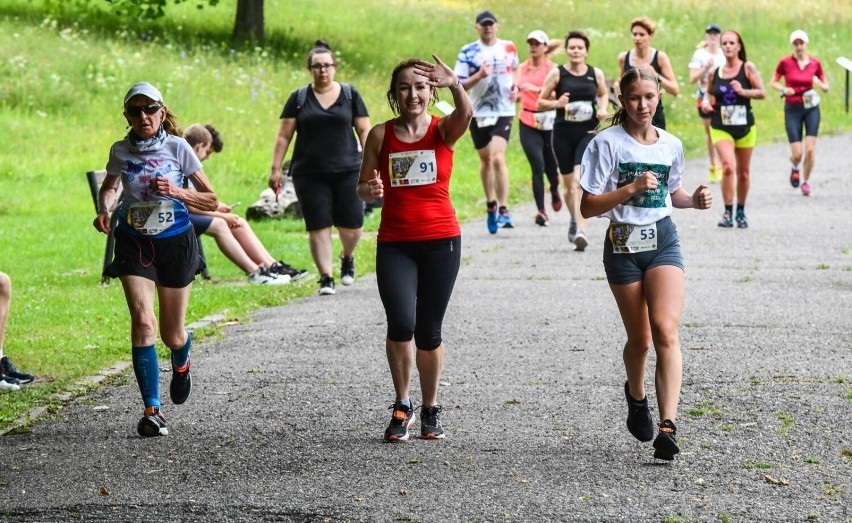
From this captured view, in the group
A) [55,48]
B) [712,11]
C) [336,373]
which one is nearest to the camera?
[336,373]

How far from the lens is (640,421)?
7.29m

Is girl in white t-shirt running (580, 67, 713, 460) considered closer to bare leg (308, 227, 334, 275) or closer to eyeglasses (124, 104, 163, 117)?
eyeglasses (124, 104, 163, 117)

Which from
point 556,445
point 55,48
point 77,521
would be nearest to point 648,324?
point 556,445

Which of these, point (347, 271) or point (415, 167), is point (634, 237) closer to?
point (415, 167)

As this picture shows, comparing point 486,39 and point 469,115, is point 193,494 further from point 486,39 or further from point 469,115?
point 486,39

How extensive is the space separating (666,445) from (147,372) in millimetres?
2662

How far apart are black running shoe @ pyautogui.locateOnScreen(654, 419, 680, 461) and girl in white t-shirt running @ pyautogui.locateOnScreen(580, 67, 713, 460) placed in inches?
5.7

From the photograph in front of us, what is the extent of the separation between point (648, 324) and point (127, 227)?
2.57 meters

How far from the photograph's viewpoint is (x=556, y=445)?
24.5 ft

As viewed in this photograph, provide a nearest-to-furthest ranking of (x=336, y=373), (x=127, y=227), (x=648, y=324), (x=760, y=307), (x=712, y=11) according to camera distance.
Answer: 1. (x=648, y=324)
2. (x=127, y=227)
3. (x=336, y=373)
4. (x=760, y=307)
5. (x=712, y=11)

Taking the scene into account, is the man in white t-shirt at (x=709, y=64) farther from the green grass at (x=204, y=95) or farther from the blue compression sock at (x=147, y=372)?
the blue compression sock at (x=147, y=372)

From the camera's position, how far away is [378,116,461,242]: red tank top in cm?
763

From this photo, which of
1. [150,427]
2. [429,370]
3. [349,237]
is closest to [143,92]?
[150,427]

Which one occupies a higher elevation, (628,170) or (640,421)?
(628,170)
